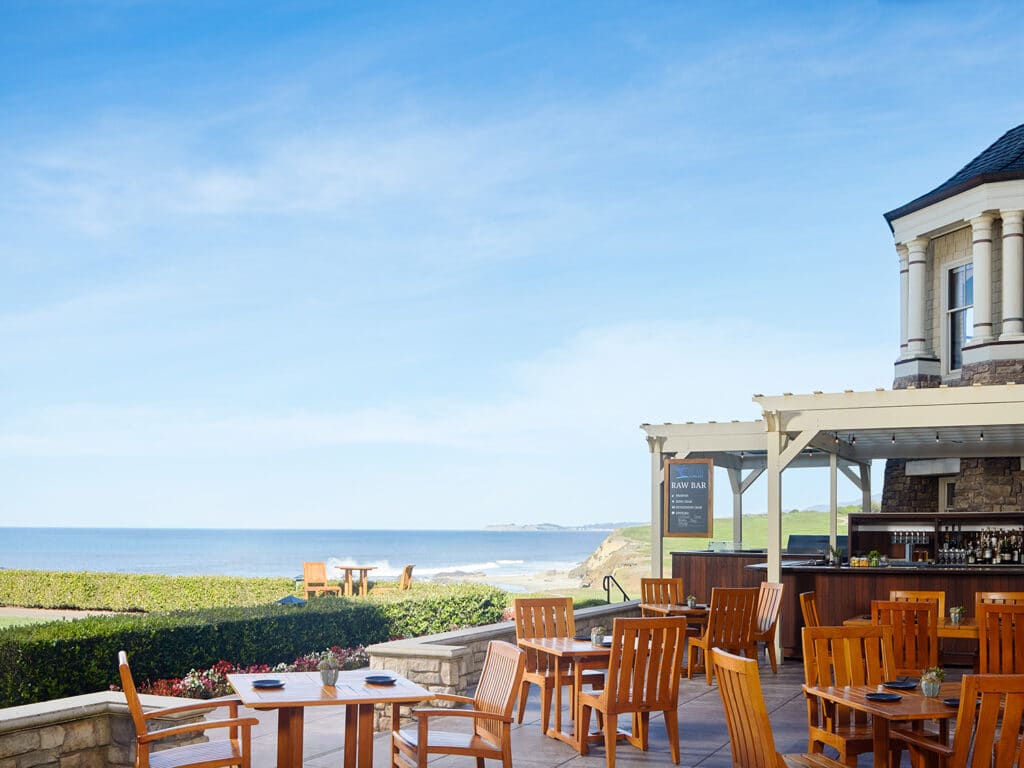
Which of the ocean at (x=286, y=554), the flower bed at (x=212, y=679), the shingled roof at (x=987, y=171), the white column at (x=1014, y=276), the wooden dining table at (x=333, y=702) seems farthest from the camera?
the ocean at (x=286, y=554)

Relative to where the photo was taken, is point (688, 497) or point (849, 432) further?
point (688, 497)

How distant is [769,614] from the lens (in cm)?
1109

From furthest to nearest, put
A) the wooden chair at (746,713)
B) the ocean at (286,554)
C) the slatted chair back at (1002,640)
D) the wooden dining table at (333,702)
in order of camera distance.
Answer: the ocean at (286,554) < the slatted chair back at (1002,640) < the wooden dining table at (333,702) < the wooden chair at (746,713)

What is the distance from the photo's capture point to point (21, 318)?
63062 mm

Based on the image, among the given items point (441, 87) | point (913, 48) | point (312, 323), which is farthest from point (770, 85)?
point (312, 323)

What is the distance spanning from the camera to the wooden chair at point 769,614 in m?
10.9

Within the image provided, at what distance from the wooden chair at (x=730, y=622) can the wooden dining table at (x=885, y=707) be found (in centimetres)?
429

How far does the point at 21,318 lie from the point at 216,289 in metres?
13.2

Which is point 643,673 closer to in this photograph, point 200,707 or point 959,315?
point 200,707

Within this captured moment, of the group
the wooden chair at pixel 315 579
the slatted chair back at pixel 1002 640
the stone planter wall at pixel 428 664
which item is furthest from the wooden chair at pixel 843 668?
the wooden chair at pixel 315 579

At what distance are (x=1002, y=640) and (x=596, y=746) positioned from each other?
2964 mm

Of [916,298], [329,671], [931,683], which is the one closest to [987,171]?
[916,298]

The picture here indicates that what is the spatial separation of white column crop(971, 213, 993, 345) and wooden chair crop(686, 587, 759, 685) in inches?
281

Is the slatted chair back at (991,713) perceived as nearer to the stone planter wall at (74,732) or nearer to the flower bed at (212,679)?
the stone planter wall at (74,732)
